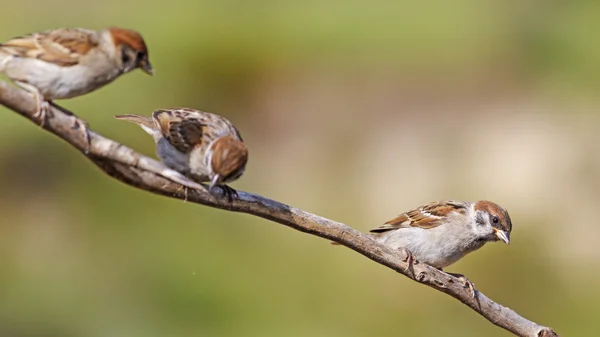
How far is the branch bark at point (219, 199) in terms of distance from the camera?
3947 mm

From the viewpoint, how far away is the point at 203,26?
11242 millimetres

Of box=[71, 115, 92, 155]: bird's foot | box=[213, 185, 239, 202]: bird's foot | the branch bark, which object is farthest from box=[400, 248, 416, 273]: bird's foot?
box=[71, 115, 92, 155]: bird's foot

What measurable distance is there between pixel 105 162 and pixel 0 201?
5.09 meters

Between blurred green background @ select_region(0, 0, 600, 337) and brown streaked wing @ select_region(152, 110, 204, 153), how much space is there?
120 inches

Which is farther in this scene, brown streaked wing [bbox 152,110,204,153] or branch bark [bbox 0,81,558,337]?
brown streaked wing [bbox 152,110,204,153]

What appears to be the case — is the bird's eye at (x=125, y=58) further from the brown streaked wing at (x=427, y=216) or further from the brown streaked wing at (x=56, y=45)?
the brown streaked wing at (x=427, y=216)

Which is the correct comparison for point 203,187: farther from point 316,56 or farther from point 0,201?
point 316,56

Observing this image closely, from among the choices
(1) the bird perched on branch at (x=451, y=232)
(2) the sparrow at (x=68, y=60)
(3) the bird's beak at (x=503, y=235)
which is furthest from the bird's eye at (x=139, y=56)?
(3) the bird's beak at (x=503, y=235)

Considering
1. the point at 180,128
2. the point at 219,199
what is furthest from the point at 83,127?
the point at 180,128

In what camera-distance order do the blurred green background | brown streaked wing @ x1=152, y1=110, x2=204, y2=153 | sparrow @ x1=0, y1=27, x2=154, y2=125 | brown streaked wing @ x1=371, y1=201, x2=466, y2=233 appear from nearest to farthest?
sparrow @ x1=0, y1=27, x2=154, y2=125 < brown streaked wing @ x1=152, y1=110, x2=204, y2=153 < brown streaked wing @ x1=371, y1=201, x2=466, y2=233 < the blurred green background

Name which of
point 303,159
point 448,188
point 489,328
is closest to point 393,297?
point 489,328

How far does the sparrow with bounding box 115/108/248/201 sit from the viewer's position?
4402 millimetres

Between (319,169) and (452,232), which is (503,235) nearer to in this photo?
(452,232)

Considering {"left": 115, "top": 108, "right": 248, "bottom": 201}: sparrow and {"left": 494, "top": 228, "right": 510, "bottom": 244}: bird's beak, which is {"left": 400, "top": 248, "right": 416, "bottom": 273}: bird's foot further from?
{"left": 115, "top": 108, "right": 248, "bottom": 201}: sparrow
